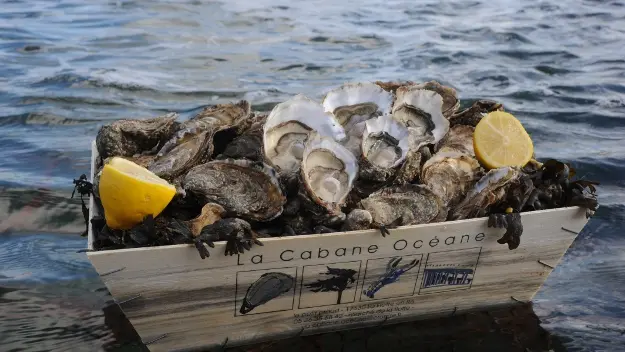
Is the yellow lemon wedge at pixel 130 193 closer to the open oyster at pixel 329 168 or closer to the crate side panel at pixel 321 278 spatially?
the crate side panel at pixel 321 278

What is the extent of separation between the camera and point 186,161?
2.42 metres

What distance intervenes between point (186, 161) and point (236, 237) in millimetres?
581

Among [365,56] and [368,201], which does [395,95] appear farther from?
[365,56]

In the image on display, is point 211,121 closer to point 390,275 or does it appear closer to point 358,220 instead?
point 358,220

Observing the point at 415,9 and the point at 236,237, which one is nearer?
the point at 236,237

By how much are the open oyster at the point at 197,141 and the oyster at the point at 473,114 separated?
4.22 feet

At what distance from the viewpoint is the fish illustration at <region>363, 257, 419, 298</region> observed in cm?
240

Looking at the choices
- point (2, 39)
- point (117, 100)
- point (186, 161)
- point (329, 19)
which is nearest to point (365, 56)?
point (329, 19)

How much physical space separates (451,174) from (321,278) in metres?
0.87

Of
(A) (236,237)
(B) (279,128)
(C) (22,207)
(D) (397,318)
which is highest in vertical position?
(B) (279,128)

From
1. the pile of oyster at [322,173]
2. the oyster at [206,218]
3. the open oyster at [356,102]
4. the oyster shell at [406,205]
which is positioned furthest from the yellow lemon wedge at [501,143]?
the oyster at [206,218]

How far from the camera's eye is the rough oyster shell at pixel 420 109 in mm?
2934

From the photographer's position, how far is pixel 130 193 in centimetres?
200

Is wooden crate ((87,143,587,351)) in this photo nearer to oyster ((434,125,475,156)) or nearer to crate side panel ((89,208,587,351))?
crate side panel ((89,208,587,351))
